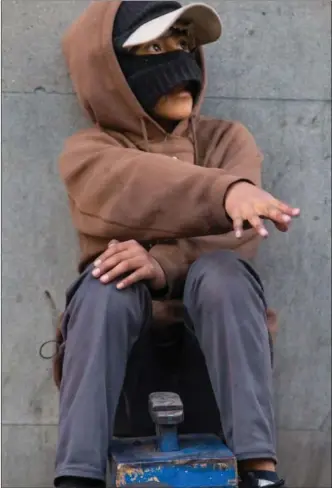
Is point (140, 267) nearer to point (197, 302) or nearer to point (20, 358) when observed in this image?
point (197, 302)

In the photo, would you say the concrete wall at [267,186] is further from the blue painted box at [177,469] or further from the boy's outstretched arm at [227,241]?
the blue painted box at [177,469]

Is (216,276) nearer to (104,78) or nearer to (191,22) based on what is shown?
(104,78)

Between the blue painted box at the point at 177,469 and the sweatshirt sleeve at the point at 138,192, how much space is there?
49 cm

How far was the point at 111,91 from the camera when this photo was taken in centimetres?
221

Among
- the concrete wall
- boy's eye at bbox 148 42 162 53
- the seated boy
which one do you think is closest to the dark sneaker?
the seated boy

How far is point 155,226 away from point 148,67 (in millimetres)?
445

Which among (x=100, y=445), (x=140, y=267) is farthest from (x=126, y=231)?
(x=100, y=445)

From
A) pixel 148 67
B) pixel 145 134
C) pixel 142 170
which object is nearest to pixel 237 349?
pixel 142 170

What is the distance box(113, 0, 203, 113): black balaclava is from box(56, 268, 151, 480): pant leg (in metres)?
0.58

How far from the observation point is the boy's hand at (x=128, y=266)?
184cm

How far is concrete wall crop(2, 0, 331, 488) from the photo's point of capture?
2480 millimetres

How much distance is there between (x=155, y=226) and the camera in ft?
6.61

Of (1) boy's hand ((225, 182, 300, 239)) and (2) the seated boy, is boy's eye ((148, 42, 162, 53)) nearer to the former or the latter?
(2) the seated boy

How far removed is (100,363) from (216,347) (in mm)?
242
